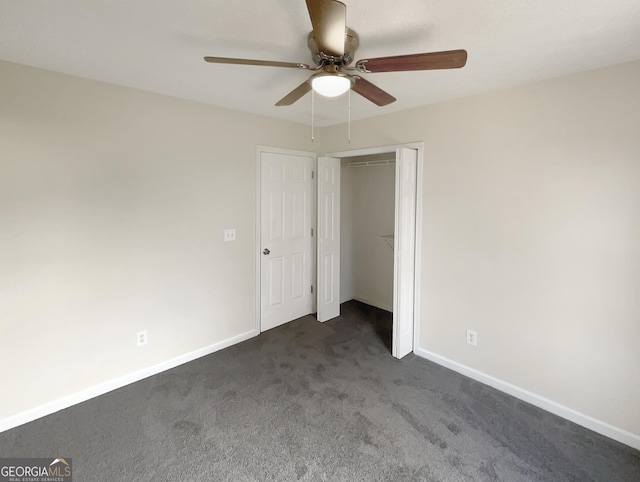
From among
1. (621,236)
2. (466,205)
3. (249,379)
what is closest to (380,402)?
(249,379)

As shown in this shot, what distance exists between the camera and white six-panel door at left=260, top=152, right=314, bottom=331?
135 inches

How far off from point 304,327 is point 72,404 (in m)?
2.12

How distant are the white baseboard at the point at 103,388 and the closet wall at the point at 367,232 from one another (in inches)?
75.9

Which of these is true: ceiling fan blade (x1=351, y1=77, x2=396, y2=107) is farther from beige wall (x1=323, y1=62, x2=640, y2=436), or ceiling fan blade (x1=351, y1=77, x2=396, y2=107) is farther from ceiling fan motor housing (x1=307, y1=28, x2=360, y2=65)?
beige wall (x1=323, y1=62, x2=640, y2=436)

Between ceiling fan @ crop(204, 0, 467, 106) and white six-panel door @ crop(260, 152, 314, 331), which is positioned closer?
ceiling fan @ crop(204, 0, 467, 106)

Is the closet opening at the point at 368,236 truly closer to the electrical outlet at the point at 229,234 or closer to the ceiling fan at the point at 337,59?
the electrical outlet at the point at 229,234

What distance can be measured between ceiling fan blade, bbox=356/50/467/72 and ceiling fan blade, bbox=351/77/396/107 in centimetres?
16

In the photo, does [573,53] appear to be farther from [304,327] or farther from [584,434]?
[304,327]

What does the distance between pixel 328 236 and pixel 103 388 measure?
2521 mm

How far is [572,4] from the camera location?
1.38 meters

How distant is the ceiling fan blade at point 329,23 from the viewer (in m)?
1.10

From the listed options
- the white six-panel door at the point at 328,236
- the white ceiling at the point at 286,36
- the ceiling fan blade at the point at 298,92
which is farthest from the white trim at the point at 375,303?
the ceiling fan blade at the point at 298,92

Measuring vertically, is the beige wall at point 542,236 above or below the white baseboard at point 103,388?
above

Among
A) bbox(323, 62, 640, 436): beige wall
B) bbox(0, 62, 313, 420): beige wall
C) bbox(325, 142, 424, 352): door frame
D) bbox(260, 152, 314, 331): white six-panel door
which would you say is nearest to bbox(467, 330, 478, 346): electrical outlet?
bbox(323, 62, 640, 436): beige wall
